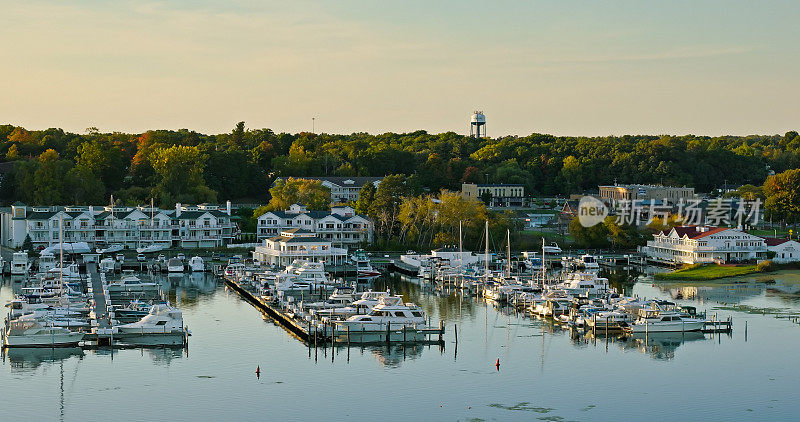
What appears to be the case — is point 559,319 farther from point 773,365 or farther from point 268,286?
point 268,286

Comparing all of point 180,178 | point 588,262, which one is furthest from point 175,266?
point 180,178

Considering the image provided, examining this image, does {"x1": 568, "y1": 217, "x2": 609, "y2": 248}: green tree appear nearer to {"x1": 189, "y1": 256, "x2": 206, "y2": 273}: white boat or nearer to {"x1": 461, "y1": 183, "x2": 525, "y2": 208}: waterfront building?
{"x1": 189, "y1": 256, "x2": 206, "y2": 273}: white boat

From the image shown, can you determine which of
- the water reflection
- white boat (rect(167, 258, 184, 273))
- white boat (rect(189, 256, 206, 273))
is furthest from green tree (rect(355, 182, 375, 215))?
the water reflection

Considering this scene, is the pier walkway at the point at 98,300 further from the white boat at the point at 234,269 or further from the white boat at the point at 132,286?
the white boat at the point at 234,269

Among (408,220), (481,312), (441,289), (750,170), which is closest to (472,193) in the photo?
(408,220)

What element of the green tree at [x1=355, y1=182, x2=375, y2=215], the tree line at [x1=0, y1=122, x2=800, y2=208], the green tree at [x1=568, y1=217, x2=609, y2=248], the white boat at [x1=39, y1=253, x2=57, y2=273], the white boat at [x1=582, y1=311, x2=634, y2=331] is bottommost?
the white boat at [x1=582, y1=311, x2=634, y2=331]

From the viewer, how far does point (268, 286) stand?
52.0m

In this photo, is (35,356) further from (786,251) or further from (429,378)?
(786,251)

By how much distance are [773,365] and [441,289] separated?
21680 millimetres

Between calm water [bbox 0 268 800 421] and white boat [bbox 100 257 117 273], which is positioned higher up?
white boat [bbox 100 257 117 273]

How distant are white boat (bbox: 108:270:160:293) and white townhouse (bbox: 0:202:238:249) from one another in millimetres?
16835

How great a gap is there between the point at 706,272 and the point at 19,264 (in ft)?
118

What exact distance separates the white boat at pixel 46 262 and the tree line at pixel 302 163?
715 inches

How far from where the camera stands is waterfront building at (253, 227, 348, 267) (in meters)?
63.1
